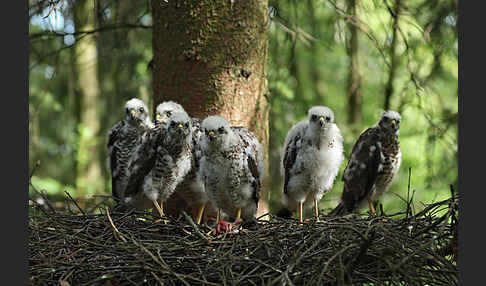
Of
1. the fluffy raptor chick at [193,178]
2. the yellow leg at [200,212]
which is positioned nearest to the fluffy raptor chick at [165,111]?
the fluffy raptor chick at [193,178]

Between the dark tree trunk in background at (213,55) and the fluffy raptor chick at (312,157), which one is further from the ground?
the dark tree trunk in background at (213,55)

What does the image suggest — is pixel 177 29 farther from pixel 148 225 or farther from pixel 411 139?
pixel 411 139

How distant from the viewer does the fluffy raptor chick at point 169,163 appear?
4254 mm

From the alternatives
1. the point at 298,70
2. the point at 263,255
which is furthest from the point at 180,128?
the point at 298,70

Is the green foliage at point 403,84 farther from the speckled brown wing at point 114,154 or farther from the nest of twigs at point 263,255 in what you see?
the speckled brown wing at point 114,154

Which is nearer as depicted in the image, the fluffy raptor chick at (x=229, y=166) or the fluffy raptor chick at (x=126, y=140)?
the fluffy raptor chick at (x=229, y=166)

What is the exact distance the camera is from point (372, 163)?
15.3 feet

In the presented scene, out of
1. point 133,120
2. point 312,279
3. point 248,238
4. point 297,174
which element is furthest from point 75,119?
point 312,279

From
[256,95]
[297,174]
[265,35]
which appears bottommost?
[297,174]

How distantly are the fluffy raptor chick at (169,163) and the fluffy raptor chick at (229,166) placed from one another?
0.86 feet

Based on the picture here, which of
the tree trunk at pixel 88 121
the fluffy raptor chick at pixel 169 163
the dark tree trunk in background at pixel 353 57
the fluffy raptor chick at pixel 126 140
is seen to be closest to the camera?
the fluffy raptor chick at pixel 169 163

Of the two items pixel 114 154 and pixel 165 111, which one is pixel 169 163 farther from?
pixel 114 154

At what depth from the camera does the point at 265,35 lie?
15.0 ft

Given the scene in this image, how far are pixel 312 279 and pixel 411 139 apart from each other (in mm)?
5801
